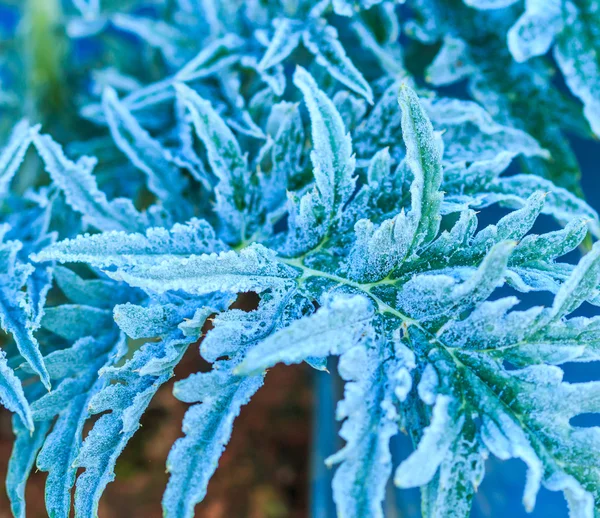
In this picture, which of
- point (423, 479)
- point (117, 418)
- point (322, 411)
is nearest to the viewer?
point (423, 479)

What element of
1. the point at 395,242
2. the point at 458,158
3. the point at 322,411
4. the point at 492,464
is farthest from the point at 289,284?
Result: the point at 322,411

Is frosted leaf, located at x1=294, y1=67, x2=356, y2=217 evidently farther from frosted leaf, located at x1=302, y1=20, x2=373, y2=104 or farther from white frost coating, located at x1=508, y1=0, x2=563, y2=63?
white frost coating, located at x1=508, y1=0, x2=563, y2=63

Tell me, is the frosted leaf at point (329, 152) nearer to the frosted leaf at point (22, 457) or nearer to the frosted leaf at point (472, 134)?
the frosted leaf at point (472, 134)

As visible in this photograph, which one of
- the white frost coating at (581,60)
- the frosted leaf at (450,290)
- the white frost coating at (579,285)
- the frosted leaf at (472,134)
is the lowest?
the white frost coating at (579,285)

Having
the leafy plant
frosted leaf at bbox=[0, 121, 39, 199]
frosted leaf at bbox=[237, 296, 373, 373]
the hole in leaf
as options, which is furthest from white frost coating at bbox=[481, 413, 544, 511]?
frosted leaf at bbox=[0, 121, 39, 199]

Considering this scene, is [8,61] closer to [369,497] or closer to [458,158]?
[458,158]

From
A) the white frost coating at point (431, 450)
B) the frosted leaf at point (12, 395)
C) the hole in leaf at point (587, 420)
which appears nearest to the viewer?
the white frost coating at point (431, 450)

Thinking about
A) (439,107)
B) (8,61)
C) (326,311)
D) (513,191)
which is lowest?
(326,311)

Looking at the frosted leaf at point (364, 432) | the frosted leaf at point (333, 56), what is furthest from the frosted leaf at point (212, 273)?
the frosted leaf at point (333, 56)
